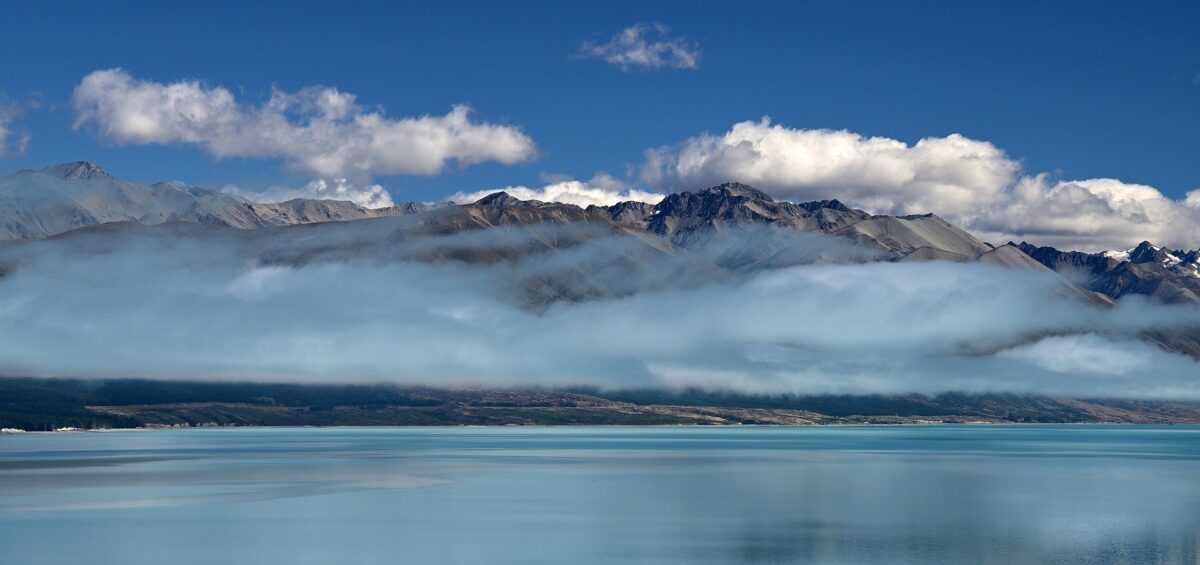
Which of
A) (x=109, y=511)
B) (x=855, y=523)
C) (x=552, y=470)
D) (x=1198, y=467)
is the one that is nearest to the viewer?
(x=855, y=523)

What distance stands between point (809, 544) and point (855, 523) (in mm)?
15300

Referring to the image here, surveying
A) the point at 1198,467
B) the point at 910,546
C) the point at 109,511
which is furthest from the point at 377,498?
the point at 1198,467

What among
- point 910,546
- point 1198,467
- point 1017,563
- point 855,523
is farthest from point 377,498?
point 1198,467

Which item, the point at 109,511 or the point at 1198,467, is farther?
the point at 1198,467

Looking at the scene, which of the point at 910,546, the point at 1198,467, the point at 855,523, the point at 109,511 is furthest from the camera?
the point at 1198,467

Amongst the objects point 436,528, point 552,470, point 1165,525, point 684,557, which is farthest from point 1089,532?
point 552,470

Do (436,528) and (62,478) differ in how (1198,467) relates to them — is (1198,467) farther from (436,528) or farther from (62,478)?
(62,478)

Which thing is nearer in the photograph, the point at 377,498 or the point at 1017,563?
the point at 1017,563

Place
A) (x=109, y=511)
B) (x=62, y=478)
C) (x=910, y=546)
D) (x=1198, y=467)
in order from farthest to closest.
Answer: (x=1198, y=467), (x=62, y=478), (x=109, y=511), (x=910, y=546)

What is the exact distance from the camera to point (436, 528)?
96.0m

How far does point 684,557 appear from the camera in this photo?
79.1m

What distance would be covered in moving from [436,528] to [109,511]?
3216 cm

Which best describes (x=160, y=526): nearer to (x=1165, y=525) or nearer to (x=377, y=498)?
(x=377, y=498)

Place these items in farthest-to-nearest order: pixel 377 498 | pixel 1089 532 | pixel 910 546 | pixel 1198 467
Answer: pixel 1198 467 → pixel 377 498 → pixel 1089 532 → pixel 910 546
